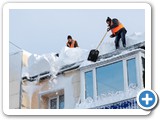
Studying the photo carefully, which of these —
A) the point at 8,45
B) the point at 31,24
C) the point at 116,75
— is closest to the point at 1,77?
the point at 8,45

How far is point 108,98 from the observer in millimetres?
3740

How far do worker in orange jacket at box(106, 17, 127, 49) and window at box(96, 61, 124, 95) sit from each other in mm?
140

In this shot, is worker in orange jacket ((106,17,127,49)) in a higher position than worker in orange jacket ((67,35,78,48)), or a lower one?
higher

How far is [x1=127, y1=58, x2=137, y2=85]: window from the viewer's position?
3.70 metres

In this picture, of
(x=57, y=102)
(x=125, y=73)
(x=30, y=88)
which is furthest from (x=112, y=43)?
(x=30, y=88)

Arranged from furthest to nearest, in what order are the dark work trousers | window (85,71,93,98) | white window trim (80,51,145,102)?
window (85,71,93,98), the dark work trousers, white window trim (80,51,145,102)

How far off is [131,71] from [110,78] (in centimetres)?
14

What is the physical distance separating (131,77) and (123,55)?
179 millimetres

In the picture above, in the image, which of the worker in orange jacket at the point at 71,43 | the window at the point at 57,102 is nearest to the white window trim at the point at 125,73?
the window at the point at 57,102

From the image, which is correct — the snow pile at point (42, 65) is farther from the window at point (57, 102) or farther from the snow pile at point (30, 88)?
the window at point (57, 102)

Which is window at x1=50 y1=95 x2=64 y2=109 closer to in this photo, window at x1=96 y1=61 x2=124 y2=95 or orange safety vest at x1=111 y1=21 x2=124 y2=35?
window at x1=96 y1=61 x2=124 y2=95

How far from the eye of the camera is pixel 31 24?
3.71m

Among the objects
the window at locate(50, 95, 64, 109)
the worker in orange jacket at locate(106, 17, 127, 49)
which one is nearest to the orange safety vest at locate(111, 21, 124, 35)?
the worker in orange jacket at locate(106, 17, 127, 49)
